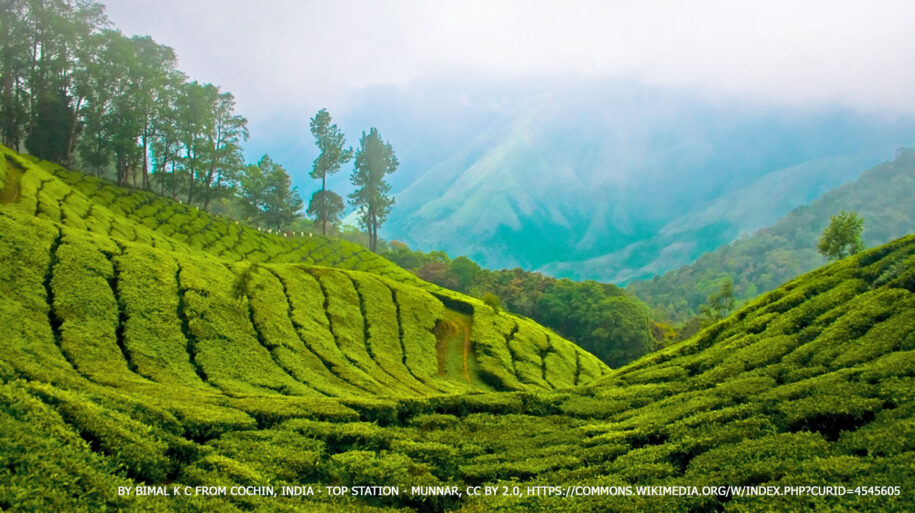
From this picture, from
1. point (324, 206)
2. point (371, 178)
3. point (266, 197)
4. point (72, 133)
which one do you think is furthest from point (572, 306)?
point (72, 133)

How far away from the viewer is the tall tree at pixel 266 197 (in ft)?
253

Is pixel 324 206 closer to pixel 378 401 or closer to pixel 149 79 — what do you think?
pixel 149 79

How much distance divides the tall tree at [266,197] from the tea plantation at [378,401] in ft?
150

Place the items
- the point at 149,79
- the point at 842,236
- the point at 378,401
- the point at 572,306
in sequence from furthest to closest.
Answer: the point at 572,306 < the point at 149,79 < the point at 842,236 < the point at 378,401

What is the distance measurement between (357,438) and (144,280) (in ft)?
51.8

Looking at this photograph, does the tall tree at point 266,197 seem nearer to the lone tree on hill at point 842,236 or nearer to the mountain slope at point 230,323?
the mountain slope at point 230,323

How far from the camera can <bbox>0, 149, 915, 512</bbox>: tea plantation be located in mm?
10164

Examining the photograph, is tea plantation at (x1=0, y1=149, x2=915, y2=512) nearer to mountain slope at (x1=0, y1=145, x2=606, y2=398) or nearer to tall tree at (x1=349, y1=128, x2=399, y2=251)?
mountain slope at (x1=0, y1=145, x2=606, y2=398)

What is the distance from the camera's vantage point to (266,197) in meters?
77.9

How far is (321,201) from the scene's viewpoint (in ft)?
278

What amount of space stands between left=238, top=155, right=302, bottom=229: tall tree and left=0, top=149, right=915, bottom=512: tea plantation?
45740 millimetres

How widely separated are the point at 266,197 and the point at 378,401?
6767 centimetres

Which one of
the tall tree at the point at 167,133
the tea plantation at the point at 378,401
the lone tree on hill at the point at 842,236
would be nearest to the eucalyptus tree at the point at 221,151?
the tall tree at the point at 167,133

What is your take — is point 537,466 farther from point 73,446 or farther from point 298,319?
point 298,319
